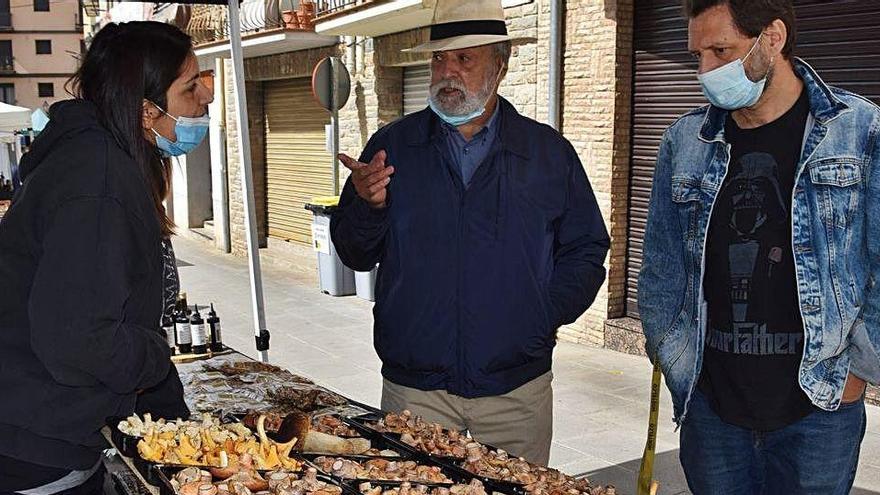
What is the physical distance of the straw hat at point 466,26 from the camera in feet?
10.4

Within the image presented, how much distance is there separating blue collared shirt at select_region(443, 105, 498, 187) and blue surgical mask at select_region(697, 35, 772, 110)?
0.85 metres

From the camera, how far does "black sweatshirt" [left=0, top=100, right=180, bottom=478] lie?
2.17m

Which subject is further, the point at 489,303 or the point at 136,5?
the point at 136,5

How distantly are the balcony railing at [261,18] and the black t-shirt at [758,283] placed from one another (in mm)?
11013

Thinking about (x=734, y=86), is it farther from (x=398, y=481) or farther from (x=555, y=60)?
(x=555, y=60)

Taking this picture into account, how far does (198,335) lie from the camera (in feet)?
14.6

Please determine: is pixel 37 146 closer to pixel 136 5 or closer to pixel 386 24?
pixel 386 24

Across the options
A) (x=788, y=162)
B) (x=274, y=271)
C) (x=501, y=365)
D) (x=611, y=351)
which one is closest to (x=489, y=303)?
(x=501, y=365)

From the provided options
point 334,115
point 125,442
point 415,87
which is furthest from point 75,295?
point 334,115

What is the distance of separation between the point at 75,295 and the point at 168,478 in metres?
0.52

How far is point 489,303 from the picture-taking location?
3012 mm

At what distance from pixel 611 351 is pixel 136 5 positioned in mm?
16786

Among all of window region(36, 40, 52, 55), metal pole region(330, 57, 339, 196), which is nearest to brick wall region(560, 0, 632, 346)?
metal pole region(330, 57, 339, 196)

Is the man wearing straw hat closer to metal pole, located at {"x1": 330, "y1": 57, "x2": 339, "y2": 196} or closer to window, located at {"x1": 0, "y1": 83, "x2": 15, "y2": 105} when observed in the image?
metal pole, located at {"x1": 330, "y1": 57, "x2": 339, "y2": 196}
